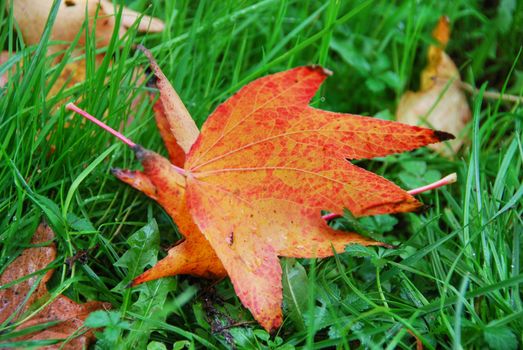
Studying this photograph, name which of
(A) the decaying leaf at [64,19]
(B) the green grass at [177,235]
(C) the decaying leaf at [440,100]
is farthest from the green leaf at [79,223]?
(C) the decaying leaf at [440,100]

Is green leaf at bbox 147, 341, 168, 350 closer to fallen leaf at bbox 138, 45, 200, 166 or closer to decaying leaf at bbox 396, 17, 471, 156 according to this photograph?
fallen leaf at bbox 138, 45, 200, 166

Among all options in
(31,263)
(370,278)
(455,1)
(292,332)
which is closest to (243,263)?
(292,332)

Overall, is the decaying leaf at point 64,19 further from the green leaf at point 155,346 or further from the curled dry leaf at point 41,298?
the green leaf at point 155,346

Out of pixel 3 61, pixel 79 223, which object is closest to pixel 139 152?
pixel 79 223

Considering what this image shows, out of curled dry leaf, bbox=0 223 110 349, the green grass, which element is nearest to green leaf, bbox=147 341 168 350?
the green grass

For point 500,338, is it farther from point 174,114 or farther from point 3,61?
point 3,61
